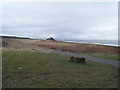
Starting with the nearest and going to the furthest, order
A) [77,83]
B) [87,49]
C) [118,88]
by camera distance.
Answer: [118,88] → [77,83] → [87,49]

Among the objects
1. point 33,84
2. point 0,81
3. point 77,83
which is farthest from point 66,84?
point 0,81

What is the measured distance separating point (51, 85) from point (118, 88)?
2292 millimetres

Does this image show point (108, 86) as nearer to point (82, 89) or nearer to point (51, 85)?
point (82, 89)

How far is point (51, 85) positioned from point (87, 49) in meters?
21.8

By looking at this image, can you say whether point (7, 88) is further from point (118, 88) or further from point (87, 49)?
point (87, 49)

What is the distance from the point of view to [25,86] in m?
5.19

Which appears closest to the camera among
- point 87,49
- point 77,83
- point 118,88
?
point 118,88

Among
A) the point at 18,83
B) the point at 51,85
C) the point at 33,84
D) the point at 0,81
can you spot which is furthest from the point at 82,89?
the point at 0,81

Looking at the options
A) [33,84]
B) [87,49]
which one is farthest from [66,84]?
[87,49]

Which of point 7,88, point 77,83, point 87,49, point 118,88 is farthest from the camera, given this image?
point 87,49

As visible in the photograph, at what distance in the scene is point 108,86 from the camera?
5.55m

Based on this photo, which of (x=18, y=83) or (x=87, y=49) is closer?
(x=18, y=83)

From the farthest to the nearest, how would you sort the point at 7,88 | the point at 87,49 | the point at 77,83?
the point at 87,49 → the point at 77,83 → the point at 7,88

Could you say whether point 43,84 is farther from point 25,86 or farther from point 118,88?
point 118,88
